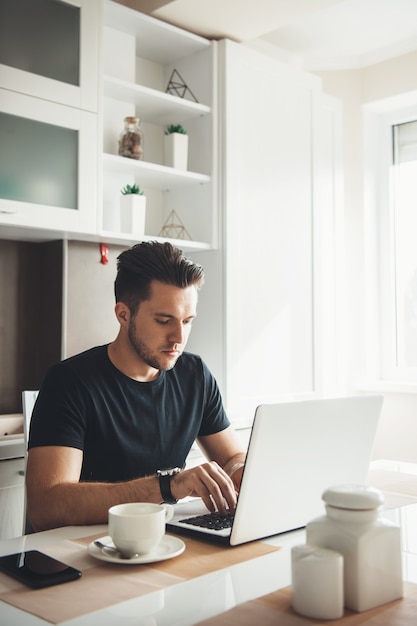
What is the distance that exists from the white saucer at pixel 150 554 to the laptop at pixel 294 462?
8 centimetres

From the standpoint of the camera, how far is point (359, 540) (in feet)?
2.85

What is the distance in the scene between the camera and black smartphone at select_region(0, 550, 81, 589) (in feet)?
3.14

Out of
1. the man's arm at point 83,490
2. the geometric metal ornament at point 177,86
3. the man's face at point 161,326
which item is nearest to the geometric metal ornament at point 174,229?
the geometric metal ornament at point 177,86

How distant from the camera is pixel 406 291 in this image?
3.93m

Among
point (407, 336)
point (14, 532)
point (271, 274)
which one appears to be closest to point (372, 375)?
point (407, 336)

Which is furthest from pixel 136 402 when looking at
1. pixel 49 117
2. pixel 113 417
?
pixel 49 117

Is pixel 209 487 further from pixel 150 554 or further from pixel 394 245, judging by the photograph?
pixel 394 245

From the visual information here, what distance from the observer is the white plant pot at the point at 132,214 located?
285 cm

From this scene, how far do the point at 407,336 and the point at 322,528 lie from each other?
3176mm

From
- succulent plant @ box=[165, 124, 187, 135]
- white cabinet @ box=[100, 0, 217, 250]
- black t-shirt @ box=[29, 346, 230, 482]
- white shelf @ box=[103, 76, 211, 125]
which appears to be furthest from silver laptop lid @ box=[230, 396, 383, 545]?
succulent plant @ box=[165, 124, 187, 135]

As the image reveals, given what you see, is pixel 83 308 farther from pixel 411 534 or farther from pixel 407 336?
pixel 407 336

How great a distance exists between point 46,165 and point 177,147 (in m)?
0.74

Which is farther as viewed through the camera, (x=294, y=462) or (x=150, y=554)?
(x=294, y=462)

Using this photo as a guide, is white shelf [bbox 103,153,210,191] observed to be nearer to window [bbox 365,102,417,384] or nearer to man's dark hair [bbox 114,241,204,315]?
man's dark hair [bbox 114,241,204,315]
